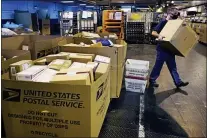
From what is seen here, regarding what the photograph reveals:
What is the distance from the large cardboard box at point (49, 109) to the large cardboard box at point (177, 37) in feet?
6.89

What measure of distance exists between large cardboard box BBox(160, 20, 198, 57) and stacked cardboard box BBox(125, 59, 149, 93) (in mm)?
516

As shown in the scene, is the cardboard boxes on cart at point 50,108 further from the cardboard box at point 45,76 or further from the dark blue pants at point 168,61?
the dark blue pants at point 168,61

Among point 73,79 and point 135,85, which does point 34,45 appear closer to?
point 73,79

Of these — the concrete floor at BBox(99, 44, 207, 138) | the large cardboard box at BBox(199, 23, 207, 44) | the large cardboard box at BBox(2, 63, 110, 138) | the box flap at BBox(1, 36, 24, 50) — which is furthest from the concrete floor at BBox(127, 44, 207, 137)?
the large cardboard box at BBox(199, 23, 207, 44)

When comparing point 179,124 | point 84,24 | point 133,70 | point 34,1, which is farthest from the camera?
point 34,1

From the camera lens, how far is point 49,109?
1.50 meters

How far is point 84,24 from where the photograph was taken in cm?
766

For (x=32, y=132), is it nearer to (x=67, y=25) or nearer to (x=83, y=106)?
(x=83, y=106)

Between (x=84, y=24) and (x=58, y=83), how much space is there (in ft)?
21.1

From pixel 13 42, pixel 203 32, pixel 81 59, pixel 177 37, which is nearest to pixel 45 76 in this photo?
pixel 81 59

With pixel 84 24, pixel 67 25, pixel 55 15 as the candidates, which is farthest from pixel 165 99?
pixel 55 15

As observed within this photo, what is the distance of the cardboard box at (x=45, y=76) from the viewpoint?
161 cm

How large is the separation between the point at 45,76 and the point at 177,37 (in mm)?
2368

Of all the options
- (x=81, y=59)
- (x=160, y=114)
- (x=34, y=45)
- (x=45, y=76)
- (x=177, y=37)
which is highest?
(x=177, y=37)
